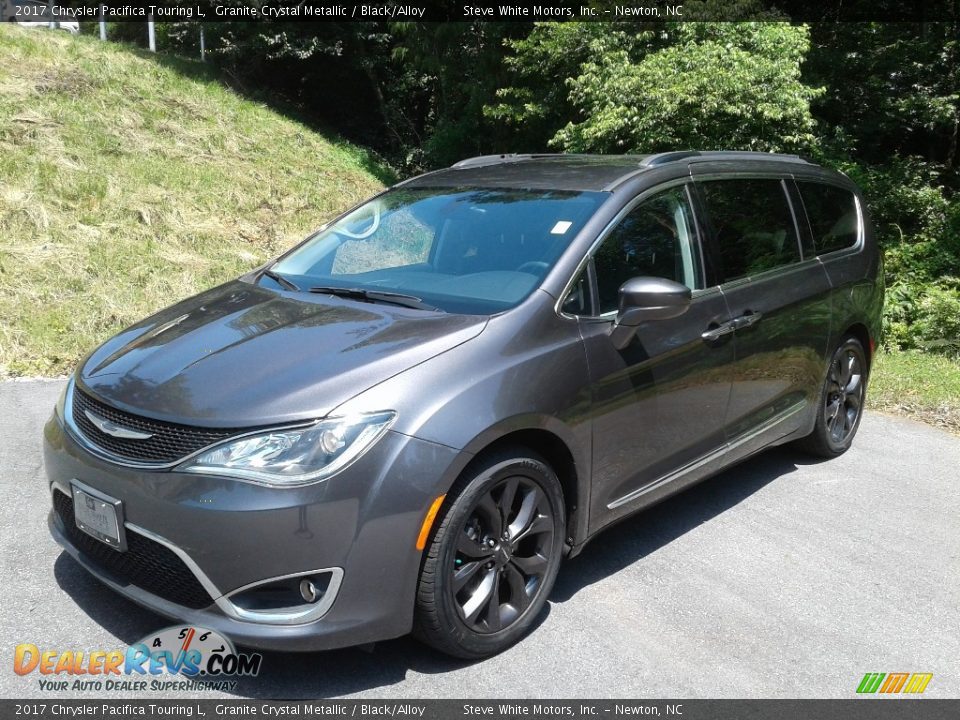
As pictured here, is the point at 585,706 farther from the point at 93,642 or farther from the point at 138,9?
the point at 138,9

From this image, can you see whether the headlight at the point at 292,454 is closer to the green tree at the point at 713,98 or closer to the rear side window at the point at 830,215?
the rear side window at the point at 830,215

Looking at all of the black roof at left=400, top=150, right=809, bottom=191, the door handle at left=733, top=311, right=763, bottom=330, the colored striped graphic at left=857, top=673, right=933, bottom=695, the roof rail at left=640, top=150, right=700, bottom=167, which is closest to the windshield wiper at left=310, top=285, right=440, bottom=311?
the black roof at left=400, top=150, right=809, bottom=191

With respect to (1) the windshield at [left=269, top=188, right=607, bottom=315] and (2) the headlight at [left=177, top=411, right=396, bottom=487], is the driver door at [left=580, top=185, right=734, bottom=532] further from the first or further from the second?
(2) the headlight at [left=177, top=411, right=396, bottom=487]

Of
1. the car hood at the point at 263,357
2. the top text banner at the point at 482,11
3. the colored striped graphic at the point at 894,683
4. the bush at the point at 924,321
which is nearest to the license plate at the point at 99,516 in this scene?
the car hood at the point at 263,357

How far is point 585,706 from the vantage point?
116 inches

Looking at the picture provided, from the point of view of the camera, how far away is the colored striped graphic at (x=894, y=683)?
3150 millimetres

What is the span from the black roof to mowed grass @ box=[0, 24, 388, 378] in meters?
3.98

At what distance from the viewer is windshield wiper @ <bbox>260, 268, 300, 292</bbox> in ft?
13.0

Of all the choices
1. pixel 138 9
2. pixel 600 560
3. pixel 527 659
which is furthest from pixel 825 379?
pixel 138 9

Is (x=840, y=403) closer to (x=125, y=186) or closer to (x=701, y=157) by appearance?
(x=701, y=157)

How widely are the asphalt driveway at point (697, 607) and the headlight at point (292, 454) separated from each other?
78cm

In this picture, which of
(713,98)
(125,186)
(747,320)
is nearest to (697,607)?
(747,320)

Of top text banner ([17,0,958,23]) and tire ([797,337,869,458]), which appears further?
top text banner ([17,0,958,23])

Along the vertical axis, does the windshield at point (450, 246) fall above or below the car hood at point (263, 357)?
above
